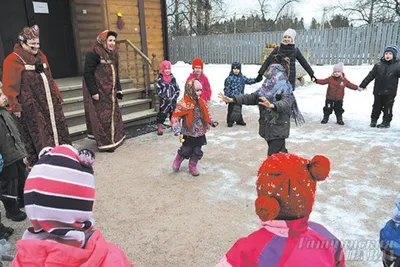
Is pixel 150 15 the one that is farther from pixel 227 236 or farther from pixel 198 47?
pixel 198 47

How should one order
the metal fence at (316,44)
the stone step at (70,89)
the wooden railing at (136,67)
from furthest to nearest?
the metal fence at (316,44) < the wooden railing at (136,67) < the stone step at (70,89)

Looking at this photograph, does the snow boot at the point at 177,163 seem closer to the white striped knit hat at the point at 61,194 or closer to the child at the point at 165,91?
the child at the point at 165,91

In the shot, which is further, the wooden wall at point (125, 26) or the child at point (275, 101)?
the wooden wall at point (125, 26)

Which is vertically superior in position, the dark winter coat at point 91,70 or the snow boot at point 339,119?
the dark winter coat at point 91,70

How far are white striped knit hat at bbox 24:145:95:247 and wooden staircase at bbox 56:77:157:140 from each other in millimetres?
4944

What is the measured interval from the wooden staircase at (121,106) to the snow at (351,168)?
1.96 metres

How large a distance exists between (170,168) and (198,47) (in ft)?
56.2

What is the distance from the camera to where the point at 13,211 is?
3355 millimetres

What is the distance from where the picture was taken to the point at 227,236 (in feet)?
9.87

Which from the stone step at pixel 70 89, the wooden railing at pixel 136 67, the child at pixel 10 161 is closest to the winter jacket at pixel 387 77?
the wooden railing at pixel 136 67

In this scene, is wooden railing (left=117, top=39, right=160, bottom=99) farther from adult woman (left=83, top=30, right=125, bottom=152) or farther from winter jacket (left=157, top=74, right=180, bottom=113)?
adult woman (left=83, top=30, right=125, bottom=152)

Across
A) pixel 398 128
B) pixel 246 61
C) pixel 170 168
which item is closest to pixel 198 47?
pixel 246 61

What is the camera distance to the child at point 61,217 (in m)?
1.31

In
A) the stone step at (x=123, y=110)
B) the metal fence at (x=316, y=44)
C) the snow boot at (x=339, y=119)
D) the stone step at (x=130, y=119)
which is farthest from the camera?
the metal fence at (x=316, y=44)
